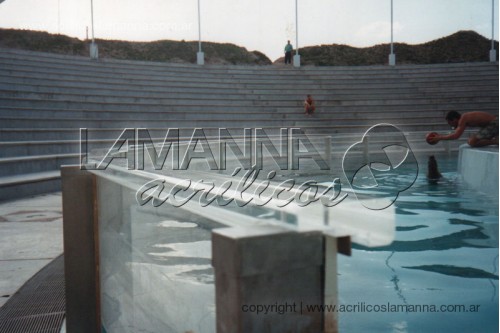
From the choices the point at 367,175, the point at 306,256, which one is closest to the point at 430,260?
the point at 306,256

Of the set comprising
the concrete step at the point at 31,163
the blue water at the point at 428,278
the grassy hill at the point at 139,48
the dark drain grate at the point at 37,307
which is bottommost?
the blue water at the point at 428,278

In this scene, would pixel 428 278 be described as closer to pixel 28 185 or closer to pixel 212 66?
pixel 28 185

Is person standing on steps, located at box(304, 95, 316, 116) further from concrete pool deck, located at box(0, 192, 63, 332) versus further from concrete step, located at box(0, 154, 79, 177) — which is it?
concrete pool deck, located at box(0, 192, 63, 332)

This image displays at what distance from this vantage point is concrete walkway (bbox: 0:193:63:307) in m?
3.49

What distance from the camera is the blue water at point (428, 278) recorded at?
3170 mm

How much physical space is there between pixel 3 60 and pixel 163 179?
58.8ft

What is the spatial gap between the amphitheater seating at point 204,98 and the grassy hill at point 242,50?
28.6 metres

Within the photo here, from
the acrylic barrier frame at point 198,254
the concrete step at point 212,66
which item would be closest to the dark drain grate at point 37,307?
the acrylic barrier frame at point 198,254

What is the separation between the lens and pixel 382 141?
13805mm

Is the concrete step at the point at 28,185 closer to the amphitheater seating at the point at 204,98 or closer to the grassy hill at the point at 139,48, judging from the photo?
the amphitheater seating at the point at 204,98

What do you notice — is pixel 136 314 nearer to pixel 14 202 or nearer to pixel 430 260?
pixel 430 260

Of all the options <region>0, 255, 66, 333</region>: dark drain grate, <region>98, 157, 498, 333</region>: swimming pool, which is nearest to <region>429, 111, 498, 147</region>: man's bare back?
<region>98, 157, 498, 333</region>: swimming pool

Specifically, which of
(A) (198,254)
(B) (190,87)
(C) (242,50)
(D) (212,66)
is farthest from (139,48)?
(A) (198,254)

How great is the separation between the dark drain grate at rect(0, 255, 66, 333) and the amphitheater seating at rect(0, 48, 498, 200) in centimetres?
554
